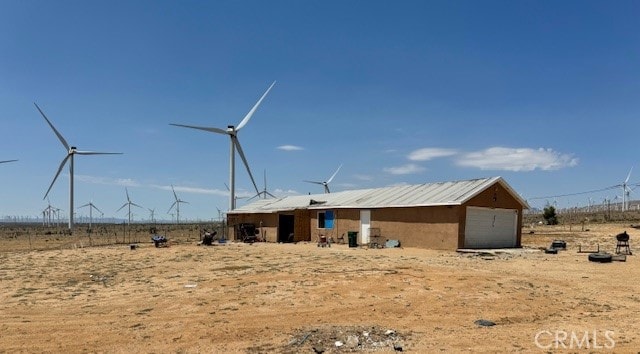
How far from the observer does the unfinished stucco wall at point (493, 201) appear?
990 inches

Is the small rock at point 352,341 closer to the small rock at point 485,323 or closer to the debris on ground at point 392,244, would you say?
the small rock at point 485,323

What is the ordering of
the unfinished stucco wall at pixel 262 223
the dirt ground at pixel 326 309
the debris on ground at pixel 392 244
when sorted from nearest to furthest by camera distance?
1. the dirt ground at pixel 326 309
2. the debris on ground at pixel 392 244
3. the unfinished stucco wall at pixel 262 223

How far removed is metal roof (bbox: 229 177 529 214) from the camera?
26.4m

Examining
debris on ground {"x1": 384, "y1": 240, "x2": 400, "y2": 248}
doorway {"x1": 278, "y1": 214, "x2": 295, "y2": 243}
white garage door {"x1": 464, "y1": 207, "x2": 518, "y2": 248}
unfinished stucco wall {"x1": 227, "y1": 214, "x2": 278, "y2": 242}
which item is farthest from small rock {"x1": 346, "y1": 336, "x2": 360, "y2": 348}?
unfinished stucco wall {"x1": 227, "y1": 214, "x2": 278, "y2": 242}

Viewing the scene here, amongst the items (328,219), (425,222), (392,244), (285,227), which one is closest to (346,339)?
(425,222)

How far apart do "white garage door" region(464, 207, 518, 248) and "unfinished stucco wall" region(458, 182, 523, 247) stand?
9.5 inches

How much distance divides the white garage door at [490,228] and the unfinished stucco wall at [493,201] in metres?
0.24

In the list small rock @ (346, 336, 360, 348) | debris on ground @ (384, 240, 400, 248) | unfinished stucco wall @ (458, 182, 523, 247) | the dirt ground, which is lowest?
debris on ground @ (384, 240, 400, 248)

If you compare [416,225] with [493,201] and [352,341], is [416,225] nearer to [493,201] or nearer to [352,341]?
[493,201]

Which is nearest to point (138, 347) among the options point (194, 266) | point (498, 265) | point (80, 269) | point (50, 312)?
point (50, 312)

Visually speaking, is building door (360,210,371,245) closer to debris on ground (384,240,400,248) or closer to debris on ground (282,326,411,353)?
debris on ground (384,240,400,248)

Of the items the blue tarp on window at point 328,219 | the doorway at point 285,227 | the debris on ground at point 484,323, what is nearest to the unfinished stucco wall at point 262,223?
the doorway at point 285,227

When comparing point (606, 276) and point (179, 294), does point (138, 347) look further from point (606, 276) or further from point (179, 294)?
point (606, 276)

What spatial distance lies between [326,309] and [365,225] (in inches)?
825
